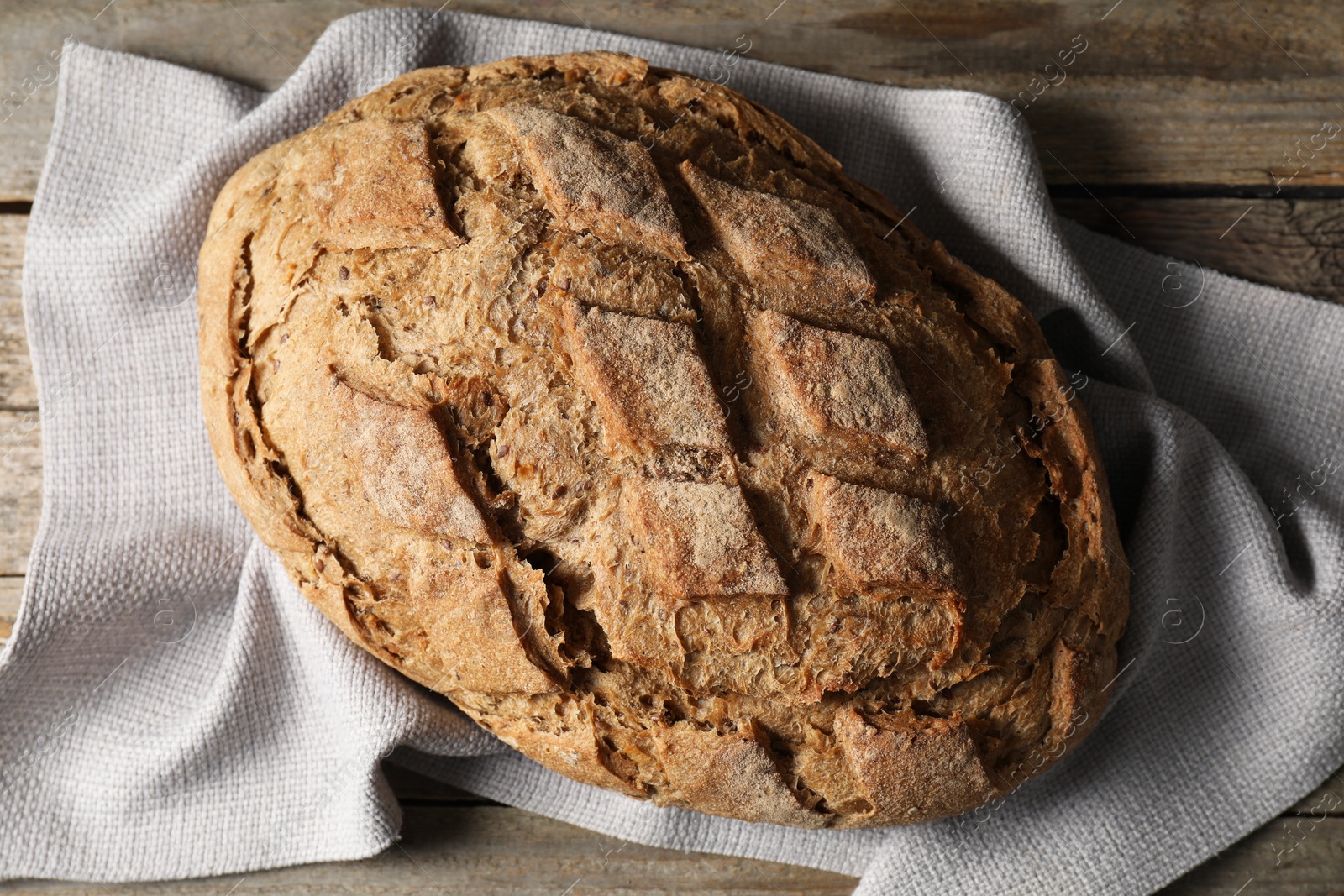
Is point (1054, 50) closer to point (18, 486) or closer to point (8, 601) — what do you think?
point (18, 486)

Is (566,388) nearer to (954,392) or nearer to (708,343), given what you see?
(708,343)

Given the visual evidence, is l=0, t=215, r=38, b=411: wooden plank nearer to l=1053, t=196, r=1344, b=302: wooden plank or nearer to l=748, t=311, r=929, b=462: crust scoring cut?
l=748, t=311, r=929, b=462: crust scoring cut

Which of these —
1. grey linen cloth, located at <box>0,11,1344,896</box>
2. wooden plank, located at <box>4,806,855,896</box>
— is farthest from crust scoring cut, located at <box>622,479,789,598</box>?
wooden plank, located at <box>4,806,855,896</box>

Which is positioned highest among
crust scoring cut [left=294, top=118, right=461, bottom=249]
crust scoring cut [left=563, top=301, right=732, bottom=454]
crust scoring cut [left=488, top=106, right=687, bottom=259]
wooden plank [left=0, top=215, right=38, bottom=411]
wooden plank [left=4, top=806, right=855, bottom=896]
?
crust scoring cut [left=488, top=106, right=687, bottom=259]

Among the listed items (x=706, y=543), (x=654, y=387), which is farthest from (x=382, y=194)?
(x=706, y=543)

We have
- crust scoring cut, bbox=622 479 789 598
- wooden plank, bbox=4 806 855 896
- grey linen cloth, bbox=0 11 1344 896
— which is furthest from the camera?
wooden plank, bbox=4 806 855 896

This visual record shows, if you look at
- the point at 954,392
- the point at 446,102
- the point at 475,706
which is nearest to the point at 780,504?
the point at 954,392
